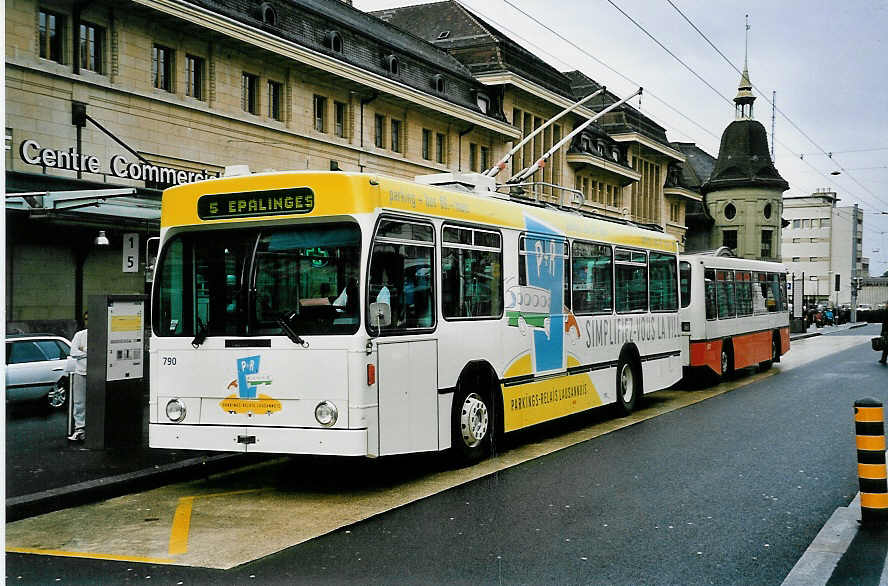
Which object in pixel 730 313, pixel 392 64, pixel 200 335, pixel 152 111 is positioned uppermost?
pixel 392 64

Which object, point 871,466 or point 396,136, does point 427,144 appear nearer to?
point 396,136

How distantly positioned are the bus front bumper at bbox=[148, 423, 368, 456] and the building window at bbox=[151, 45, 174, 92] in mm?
19139

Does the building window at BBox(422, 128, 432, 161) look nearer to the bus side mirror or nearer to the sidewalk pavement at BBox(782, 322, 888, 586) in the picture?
the bus side mirror

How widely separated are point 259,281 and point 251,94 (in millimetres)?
22406

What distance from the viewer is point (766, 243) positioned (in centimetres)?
9581

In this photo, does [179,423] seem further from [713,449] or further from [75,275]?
[75,275]

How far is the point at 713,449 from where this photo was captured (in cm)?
1202

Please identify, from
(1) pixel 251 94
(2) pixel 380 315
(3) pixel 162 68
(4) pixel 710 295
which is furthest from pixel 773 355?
(2) pixel 380 315

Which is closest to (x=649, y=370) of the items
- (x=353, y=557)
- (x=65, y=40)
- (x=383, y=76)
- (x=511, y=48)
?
(x=353, y=557)

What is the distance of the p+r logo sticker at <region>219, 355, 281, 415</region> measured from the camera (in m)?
9.19

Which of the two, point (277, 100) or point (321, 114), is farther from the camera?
point (321, 114)

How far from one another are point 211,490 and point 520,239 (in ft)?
15.6

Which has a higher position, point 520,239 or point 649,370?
point 520,239

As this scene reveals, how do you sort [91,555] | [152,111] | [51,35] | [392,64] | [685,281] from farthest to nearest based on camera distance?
1. [392,64]
2. [152,111]
3. [51,35]
4. [685,281]
5. [91,555]
